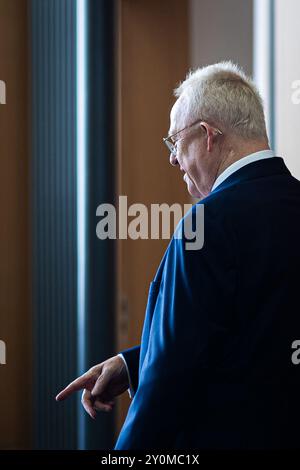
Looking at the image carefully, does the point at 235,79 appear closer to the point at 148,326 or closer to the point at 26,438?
the point at 148,326

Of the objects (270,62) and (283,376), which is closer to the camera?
(283,376)

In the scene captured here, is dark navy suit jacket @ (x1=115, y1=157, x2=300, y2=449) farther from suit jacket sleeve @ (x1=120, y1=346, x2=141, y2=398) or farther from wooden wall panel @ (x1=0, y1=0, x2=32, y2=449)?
wooden wall panel @ (x1=0, y1=0, x2=32, y2=449)

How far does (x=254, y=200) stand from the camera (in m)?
1.01

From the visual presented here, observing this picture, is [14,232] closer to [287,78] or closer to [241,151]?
[287,78]

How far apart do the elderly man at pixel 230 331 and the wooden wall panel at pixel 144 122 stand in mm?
1352

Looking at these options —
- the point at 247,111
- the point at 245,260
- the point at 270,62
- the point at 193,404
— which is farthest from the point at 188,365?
the point at 270,62

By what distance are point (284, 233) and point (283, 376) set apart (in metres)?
0.26

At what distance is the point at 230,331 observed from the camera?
98 centimetres

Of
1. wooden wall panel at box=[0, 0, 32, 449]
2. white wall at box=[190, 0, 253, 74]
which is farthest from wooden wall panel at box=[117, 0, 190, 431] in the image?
wooden wall panel at box=[0, 0, 32, 449]

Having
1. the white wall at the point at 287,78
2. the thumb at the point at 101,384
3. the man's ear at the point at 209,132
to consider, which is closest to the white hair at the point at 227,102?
the man's ear at the point at 209,132

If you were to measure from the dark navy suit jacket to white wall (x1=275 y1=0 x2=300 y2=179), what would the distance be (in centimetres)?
65

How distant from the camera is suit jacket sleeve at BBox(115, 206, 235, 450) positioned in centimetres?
95

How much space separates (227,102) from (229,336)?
0.46m

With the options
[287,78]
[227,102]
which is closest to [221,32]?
[287,78]
